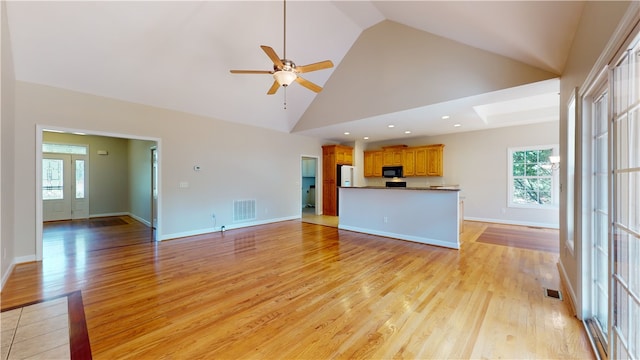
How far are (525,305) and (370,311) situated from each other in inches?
60.4

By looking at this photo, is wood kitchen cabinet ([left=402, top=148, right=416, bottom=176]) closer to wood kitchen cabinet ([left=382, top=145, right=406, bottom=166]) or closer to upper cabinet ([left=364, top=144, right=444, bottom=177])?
upper cabinet ([left=364, top=144, right=444, bottom=177])

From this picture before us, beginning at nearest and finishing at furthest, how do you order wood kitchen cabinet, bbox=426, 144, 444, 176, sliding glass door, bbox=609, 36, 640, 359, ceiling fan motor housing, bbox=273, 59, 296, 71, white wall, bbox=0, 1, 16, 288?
sliding glass door, bbox=609, 36, 640, 359 < white wall, bbox=0, 1, 16, 288 < ceiling fan motor housing, bbox=273, 59, 296, 71 < wood kitchen cabinet, bbox=426, 144, 444, 176

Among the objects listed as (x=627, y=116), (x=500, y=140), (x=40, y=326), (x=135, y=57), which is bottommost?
(x=40, y=326)

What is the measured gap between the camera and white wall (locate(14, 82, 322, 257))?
360 centimetres

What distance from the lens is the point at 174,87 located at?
4.52 metres

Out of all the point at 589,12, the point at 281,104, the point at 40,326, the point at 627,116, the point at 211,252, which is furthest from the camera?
the point at 281,104

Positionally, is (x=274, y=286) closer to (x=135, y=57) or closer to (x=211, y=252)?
(x=211, y=252)

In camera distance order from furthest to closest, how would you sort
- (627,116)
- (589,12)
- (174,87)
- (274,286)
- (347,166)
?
(347,166), (174,87), (274,286), (589,12), (627,116)

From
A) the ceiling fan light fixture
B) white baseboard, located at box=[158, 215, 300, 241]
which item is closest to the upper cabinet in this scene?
white baseboard, located at box=[158, 215, 300, 241]

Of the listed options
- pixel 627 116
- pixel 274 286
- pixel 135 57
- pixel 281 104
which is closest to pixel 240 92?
pixel 281 104

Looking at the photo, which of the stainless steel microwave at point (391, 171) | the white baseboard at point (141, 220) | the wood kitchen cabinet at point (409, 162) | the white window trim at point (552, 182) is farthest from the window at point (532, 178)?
the white baseboard at point (141, 220)

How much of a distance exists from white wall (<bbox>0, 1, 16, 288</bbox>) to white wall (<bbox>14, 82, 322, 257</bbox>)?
236 mm

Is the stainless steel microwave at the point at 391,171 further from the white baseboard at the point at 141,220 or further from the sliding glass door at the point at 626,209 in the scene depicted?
the white baseboard at the point at 141,220

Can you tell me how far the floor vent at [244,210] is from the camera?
19.9ft
